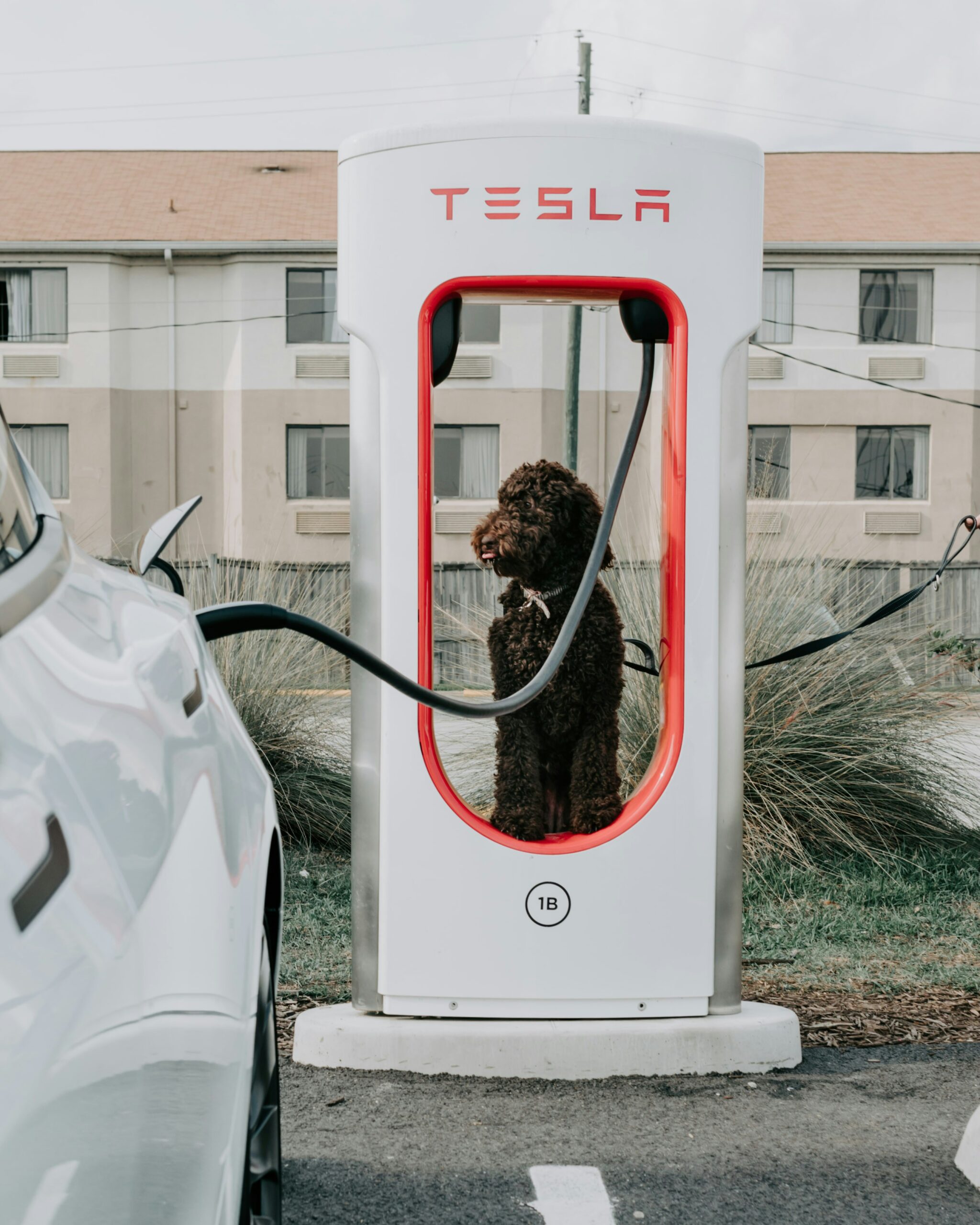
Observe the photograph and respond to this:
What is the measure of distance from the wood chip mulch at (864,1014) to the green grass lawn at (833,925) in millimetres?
72

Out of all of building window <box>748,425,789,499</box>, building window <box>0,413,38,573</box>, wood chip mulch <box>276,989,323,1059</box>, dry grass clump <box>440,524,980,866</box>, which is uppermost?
building window <box>748,425,789,499</box>

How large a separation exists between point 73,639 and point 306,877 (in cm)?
479

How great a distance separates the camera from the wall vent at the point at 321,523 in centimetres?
2414

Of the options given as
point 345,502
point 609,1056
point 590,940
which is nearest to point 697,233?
point 590,940

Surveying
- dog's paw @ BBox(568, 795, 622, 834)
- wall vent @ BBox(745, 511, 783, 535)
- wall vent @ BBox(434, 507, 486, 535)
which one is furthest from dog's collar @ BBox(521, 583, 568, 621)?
wall vent @ BBox(434, 507, 486, 535)

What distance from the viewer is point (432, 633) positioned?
3.39m

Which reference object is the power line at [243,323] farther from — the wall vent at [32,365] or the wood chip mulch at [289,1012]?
the wood chip mulch at [289,1012]

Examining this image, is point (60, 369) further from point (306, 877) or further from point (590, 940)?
point (590, 940)

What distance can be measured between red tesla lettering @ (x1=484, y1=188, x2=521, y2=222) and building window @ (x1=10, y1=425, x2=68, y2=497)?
73.3ft

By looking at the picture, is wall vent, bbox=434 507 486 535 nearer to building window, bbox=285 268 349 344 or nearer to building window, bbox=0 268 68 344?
building window, bbox=285 268 349 344

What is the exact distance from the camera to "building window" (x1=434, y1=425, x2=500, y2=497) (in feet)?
77.6

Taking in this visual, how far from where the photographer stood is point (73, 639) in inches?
48.3

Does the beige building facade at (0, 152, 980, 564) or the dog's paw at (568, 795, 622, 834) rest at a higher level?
the beige building facade at (0, 152, 980, 564)

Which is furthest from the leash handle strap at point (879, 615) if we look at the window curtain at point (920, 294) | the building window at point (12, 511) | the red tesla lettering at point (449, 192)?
the window curtain at point (920, 294)
